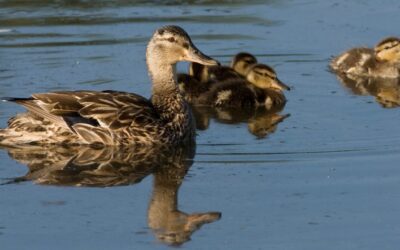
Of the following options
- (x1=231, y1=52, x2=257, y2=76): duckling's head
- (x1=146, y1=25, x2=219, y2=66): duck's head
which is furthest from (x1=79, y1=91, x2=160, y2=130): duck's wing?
Result: (x1=231, y1=52, x2=257, y2=76): duckling's head

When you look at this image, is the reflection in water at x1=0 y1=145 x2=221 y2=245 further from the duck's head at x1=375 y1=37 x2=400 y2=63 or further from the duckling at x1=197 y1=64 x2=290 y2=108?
the duck's head at x1=375 y1=37 x2=400 y2=63

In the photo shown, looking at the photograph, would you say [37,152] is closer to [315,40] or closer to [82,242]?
[82,242]

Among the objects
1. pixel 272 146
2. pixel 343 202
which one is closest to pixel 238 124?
pixel 272 146

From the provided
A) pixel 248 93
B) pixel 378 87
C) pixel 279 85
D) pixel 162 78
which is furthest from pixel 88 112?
pixel 378 87

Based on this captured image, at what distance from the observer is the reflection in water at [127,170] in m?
6.57

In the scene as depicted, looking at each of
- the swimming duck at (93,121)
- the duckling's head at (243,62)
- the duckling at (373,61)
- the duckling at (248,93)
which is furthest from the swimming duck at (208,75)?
the swimming duck at (93,121)

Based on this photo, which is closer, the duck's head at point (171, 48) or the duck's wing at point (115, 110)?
the duck's wing at point (115, 110)

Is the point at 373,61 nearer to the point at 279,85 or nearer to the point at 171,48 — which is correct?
the point at 279,85

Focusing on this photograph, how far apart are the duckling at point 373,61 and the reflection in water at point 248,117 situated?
3.50 ft

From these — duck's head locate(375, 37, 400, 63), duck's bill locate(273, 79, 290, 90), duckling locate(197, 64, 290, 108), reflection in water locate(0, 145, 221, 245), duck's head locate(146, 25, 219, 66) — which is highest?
duck's head locate(146, 25, 219, 66)

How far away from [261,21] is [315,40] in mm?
749

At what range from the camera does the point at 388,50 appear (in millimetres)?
10375

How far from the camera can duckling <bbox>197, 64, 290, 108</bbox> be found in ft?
31.5

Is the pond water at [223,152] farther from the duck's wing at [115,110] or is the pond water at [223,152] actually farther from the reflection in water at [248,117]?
the duck's wing at [115,110]
